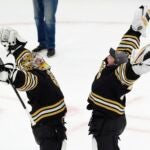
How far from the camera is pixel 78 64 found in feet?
9.27

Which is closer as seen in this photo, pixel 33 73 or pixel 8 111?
pixel 33 73

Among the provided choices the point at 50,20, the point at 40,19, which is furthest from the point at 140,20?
the point at 40,19

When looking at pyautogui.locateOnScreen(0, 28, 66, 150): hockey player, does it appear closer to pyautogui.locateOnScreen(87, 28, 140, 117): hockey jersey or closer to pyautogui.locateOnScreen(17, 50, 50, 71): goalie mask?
pyautogui.locateOnScreen(17, 50, 50, 71): goalie mask

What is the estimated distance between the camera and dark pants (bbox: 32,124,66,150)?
1.42m

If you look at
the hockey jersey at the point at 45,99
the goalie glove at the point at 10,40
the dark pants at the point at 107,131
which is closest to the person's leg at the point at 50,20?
Answer: the goalie glove at the point at 10,40

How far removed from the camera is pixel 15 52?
1555 mm

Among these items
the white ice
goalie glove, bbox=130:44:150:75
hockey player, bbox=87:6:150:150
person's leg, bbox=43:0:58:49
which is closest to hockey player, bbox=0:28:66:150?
hockey player, bbox=87:6:150:150

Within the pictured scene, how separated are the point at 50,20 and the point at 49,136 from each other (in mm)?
1575

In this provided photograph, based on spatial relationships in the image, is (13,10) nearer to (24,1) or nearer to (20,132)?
(24,1)

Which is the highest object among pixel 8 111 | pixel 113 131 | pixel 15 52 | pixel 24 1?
pixel 15 52

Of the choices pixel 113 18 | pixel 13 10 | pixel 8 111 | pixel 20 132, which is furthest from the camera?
pixel 13 10

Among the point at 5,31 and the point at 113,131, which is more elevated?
the point at 5,31

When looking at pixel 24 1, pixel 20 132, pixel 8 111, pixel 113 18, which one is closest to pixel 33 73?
pixel 20 132

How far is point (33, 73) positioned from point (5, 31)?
193 millimetres
